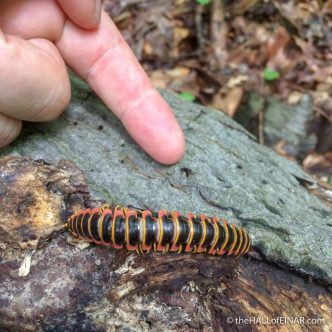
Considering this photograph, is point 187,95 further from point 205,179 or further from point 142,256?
point 142,256

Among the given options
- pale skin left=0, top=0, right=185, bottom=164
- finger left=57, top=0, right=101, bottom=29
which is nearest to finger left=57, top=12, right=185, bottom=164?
pale skin left=0, top=0, right=185, bottom=164

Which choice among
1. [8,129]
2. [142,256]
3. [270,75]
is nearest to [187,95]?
[270,75]

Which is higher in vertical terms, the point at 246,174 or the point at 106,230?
the point at 106,230

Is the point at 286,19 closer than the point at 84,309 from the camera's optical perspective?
No

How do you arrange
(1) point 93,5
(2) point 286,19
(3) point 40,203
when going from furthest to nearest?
1. (2) point 286,19
2. (1) point 93,5
3. (3) point 40,203

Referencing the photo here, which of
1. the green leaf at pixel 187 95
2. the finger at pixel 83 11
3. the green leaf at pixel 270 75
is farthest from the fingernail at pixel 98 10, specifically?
the green leaf at pixel 270 75

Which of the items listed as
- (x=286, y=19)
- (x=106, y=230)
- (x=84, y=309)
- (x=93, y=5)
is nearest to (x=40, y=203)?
(x=106, y=230)

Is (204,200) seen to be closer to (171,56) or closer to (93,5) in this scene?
(93,5)
